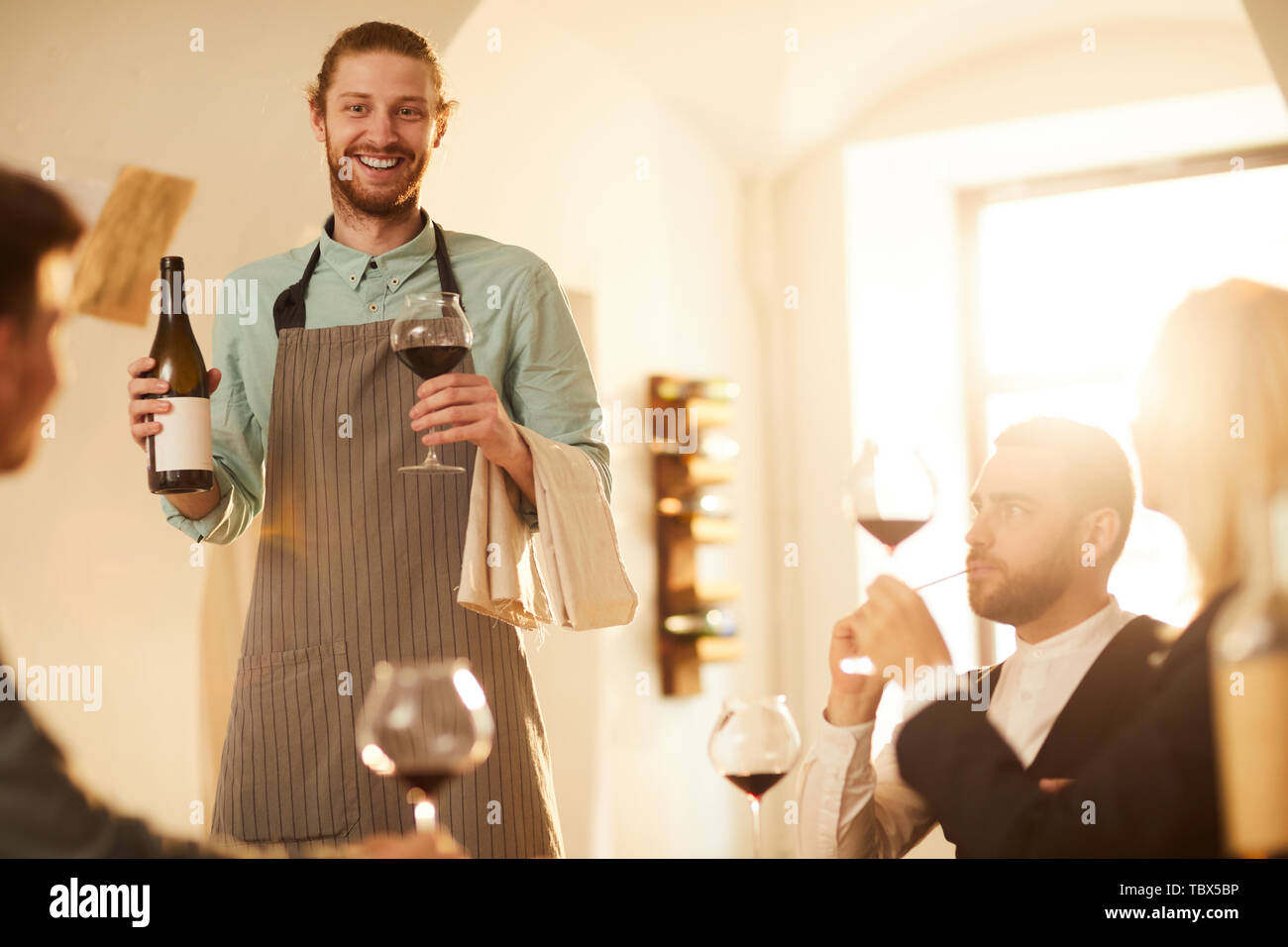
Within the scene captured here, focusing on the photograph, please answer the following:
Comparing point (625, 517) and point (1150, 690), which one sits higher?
point (625, 517)

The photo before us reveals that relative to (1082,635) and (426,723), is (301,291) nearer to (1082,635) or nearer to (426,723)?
(426,723)

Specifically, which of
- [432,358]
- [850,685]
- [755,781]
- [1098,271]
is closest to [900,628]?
[850,685]

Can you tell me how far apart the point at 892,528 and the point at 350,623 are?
0.60 metres

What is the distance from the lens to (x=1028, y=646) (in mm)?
1313

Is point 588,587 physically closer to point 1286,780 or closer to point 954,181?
point 1286,780

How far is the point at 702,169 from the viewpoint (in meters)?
2.37

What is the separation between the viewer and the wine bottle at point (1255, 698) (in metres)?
1.02

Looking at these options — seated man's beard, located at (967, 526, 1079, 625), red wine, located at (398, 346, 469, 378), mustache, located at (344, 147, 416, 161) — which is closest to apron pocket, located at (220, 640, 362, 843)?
red wine, located at (398, 346, 469, 378)

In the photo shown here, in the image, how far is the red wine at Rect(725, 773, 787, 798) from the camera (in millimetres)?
1161

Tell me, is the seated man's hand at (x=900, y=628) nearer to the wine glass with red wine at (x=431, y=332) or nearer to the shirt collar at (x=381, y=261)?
the wine glass with red wine at (x=431, y=332)

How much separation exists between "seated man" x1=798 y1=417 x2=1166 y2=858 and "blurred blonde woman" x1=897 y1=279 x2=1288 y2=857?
0.09 ft
